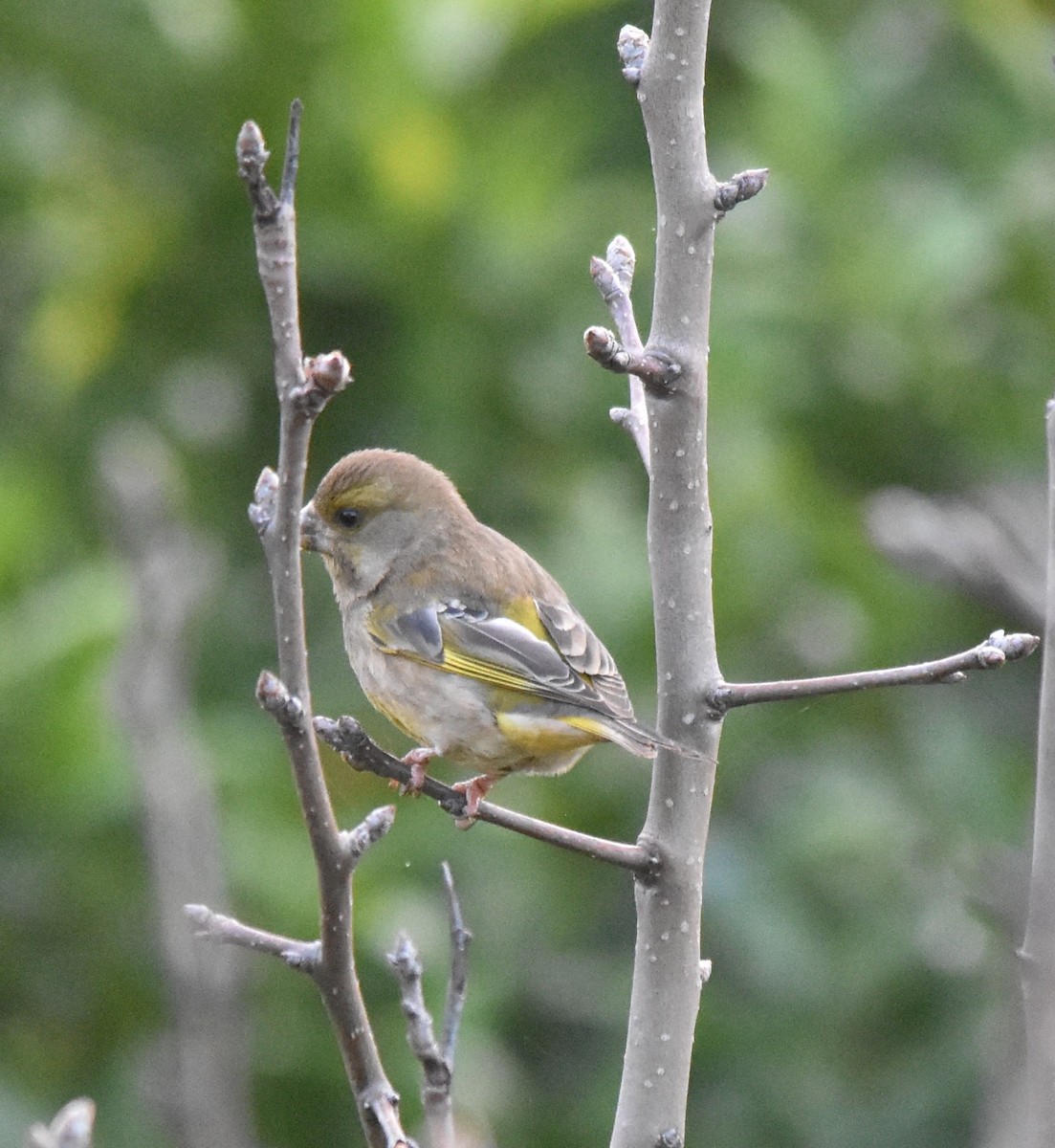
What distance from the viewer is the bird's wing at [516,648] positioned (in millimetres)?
3617

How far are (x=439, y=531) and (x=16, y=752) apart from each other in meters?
1.29

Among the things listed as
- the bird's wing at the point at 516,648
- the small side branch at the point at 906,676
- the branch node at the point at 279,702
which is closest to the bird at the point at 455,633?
the bird's wing at the point at 516,648

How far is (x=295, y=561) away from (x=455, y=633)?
6.20 feet

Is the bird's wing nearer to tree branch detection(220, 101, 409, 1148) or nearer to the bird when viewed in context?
the bird

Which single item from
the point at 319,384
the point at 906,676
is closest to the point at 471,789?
the point at 906,676

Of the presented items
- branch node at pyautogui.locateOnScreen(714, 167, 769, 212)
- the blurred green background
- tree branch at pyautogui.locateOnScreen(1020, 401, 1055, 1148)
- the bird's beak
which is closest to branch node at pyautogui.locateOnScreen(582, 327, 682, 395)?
branch node at pyautogui.locateOnScreen(714, 167, 769, 212)

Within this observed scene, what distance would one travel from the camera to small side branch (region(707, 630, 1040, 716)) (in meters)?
2.27

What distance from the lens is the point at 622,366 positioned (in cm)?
234

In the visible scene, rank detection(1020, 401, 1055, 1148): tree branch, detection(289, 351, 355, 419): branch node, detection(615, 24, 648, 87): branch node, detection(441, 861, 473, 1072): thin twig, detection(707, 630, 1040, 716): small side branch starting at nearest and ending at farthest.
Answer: detection(1020, 401, 1055, 1148): tree branch, detection(289, 351, 355, 419): branch node, detection(707, 630, 1040, 716): small side branch, detection(441, 861, 473, 1072): thin twig, detection(615, 24, 648, 87): branch node

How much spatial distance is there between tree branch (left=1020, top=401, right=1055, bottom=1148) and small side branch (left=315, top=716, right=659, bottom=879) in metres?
0.66

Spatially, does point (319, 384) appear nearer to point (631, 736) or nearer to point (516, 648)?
point (631, 736)

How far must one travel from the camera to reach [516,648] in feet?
12.4

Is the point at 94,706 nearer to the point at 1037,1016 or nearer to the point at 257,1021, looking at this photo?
the point at 257,1021

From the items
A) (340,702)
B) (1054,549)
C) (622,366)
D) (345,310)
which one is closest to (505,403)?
(345,310)
